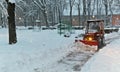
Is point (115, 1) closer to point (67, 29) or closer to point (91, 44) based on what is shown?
point (67, 29)

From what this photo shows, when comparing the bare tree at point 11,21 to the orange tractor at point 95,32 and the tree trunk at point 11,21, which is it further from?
the orange tractor at point 95,32

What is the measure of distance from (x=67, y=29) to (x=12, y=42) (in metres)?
21.9

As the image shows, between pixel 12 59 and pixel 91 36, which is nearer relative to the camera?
pixel 12 59

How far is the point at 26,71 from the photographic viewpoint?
13.4 metres

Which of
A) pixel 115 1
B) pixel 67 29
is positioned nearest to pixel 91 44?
pixel 67 29

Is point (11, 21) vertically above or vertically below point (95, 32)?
above

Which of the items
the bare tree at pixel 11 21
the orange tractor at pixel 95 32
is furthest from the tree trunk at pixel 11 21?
the orange tractor at pixel 95 32

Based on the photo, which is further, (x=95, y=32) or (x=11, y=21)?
(x=95, y=32)

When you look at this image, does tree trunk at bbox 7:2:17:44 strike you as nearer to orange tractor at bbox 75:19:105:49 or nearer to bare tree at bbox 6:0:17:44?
bare tree at bbox 6:0:17:44

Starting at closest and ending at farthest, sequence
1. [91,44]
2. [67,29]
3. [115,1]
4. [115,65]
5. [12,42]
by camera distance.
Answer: [115,65], [91,44], [12,42], [67,29], [115,1]

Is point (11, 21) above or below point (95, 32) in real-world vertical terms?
above

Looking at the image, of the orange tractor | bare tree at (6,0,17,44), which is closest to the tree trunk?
bare tree at (6,0,17,44)

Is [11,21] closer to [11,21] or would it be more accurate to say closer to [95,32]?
[11,21]

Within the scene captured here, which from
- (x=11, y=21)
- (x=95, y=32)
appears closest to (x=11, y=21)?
(x=11, y=21)
